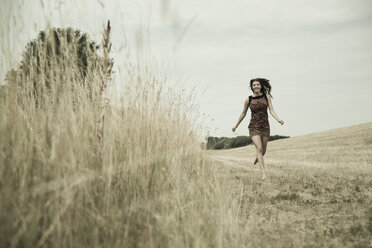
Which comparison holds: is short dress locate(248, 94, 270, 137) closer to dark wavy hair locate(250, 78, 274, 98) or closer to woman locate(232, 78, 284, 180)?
woman locate(232, 78, 284, 180)

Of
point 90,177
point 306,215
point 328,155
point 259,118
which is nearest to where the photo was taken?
point 90,177

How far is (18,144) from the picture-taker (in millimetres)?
1604

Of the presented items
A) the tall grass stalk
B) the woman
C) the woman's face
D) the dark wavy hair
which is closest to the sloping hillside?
the woman

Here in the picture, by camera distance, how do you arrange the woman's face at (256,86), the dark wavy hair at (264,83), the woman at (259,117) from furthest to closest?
1. the dark wavy hair at (264,83)
2. the woman's face at (256,86)
3. the woman at (259,117)

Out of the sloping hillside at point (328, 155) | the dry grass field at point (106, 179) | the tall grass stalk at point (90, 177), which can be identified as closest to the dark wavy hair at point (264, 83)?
the sloping hillside at point (328, 155)

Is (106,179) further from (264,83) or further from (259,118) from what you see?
(264,83)

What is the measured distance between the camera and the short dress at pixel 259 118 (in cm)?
617

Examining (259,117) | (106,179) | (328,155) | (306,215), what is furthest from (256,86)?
(328,155)

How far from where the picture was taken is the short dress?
617cm

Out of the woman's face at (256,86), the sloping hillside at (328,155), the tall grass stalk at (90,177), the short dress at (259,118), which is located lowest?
the sloping hillside at (328,155)

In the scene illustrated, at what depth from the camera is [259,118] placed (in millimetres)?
6191

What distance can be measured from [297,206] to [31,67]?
10.6ft

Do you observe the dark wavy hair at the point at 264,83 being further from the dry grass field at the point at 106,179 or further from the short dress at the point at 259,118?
the dry grass field at the point at 106,179

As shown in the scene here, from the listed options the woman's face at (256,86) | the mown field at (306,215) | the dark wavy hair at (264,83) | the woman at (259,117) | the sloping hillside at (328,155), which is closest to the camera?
the mown field at (306,215)
